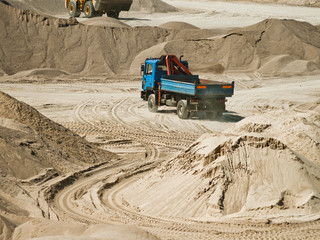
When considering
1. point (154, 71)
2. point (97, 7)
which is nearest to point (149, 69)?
point (154, 71)

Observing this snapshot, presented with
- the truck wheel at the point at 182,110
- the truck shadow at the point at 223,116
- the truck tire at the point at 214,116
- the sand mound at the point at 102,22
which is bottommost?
the truck shadow at the point at 223,116

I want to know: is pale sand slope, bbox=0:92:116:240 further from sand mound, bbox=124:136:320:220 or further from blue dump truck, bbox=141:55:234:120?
blue dump truck, bbox=141:55:234:120

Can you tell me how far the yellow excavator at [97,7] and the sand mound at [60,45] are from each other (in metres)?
6.00

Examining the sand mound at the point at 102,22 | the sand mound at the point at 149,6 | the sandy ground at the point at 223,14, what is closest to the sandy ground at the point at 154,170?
the sand mound at the point at 102,22

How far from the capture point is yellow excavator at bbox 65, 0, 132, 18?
4000 centimetres

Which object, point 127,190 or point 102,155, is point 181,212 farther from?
point 102,155

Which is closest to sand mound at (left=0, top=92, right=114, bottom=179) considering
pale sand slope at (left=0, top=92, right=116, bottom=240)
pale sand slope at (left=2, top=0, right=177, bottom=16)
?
pale sand slope at (left=0, top=92, right=116, bottom=240)

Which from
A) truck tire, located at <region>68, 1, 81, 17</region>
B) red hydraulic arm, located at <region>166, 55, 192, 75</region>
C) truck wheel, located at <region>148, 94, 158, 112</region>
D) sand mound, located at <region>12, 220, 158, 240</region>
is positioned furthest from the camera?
truck tire, located at <region>68, 1, 81, 17</region>

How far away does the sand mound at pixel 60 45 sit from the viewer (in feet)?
103

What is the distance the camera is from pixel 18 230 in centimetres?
734

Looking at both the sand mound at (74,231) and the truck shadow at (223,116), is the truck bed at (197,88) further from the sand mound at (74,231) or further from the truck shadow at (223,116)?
the sand mound at (74,231)

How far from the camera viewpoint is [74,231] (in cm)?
718

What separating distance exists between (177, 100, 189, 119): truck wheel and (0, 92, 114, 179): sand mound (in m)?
5.78

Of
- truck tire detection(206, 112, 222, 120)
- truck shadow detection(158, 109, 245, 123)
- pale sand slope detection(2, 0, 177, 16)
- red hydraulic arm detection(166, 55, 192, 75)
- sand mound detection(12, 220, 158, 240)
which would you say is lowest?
truck shadow detection(158, 109, 245, 123)
